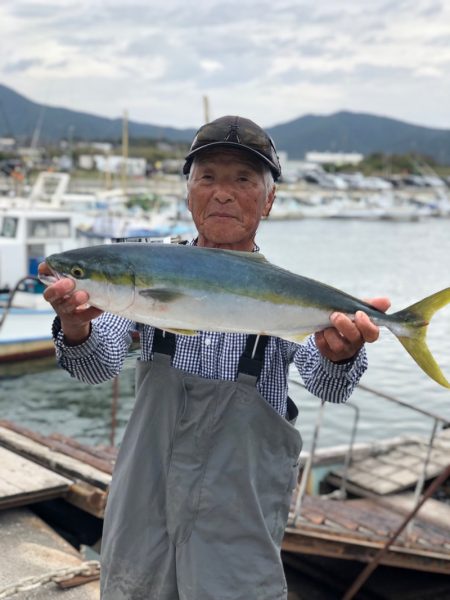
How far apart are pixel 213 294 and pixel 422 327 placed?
2.49ft

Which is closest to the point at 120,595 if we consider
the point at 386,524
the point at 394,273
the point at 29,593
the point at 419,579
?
the point at 29,593

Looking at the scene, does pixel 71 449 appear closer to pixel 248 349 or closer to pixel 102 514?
pixel 102 514

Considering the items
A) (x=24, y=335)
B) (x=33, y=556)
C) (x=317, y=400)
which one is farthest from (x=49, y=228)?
(x=33, y=556)

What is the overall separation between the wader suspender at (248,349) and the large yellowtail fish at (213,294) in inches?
9.3

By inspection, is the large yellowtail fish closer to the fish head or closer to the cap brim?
the fish head

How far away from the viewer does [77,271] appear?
2.32 m

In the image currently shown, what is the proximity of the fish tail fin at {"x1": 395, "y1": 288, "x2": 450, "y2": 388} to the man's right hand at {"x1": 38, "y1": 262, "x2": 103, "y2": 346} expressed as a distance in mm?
1079

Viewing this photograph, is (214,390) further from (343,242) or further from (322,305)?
(343,242)

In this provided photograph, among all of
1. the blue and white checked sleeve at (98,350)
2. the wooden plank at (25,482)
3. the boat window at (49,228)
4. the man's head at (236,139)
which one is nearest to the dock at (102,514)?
the wooden plank at (25,482)

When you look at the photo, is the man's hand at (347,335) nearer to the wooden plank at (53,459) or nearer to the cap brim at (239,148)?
the cap brim at (239,148)

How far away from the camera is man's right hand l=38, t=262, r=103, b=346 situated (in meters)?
2.27

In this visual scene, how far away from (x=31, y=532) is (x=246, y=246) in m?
3.02

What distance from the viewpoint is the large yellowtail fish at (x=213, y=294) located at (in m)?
2.32

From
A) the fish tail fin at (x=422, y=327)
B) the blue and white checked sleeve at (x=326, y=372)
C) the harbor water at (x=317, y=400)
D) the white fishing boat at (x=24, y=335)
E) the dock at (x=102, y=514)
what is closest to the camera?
the fish tail fin at (x=422, y=327)
